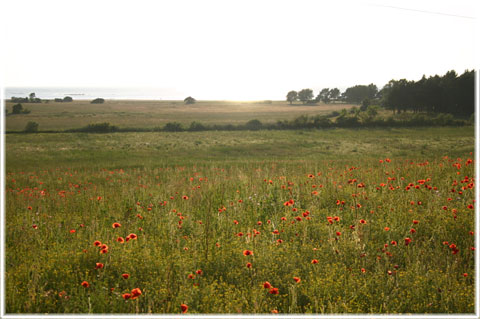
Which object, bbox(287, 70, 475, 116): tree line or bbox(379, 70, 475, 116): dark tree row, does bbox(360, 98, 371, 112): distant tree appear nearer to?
bbox(287, 70, 475, 116): tree line

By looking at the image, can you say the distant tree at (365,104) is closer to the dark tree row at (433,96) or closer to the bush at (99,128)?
the dark tree row at (433,96)

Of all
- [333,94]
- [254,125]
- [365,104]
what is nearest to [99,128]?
[254,125]

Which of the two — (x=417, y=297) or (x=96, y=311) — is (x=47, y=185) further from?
(x=417, y=297)

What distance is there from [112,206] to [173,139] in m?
29.6

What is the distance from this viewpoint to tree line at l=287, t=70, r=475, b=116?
76.7 feet

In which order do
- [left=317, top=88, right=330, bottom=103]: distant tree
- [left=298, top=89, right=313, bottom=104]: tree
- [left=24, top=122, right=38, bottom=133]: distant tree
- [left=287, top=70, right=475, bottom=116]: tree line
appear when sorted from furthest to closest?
[left=298, top=89, right=313, bottom=104]: tree, [left=317, top=88, right=330, bottom=103]: distant tree, [left=24, top=122, right=38, bottom=133]: distant tree, [left=287, top=70, right=475, bottom=116]: tree line

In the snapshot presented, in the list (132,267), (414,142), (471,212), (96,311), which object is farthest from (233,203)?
(414,142)

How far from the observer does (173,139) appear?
35.5 metres

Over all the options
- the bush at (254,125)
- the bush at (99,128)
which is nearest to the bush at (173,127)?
the bush at (99,128)

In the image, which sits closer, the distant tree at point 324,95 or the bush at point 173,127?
the bush at point 173,127

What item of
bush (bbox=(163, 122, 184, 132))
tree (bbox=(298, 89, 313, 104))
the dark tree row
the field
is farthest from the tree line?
bush (bbox=(163, 122, 184, 132))

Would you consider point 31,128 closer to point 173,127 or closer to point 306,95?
point 173,127

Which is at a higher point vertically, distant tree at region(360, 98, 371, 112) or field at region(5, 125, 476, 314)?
distant tree at region(360, 98, 371, 112)

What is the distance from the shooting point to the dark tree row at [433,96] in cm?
2384
